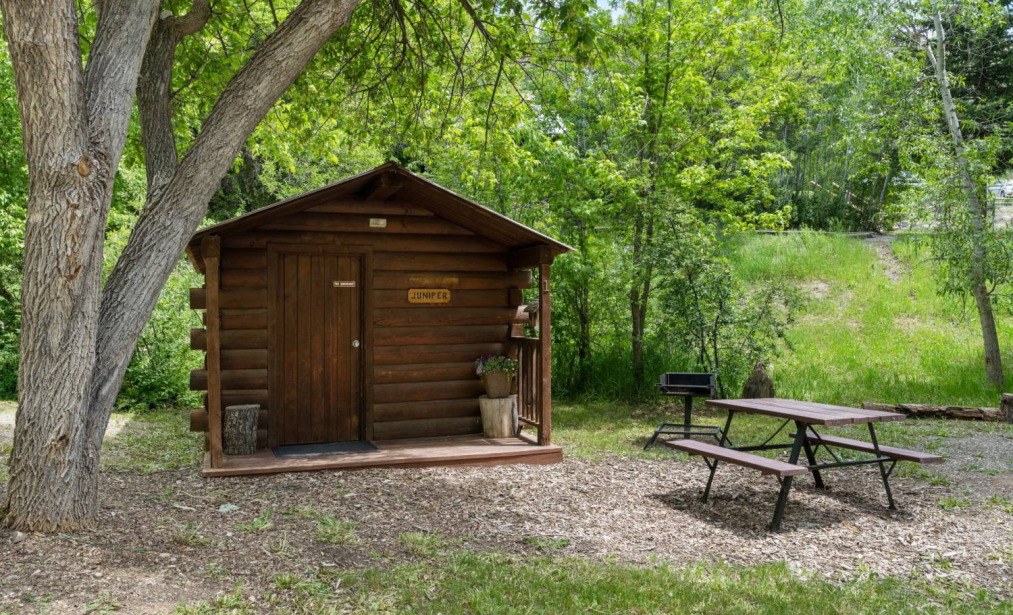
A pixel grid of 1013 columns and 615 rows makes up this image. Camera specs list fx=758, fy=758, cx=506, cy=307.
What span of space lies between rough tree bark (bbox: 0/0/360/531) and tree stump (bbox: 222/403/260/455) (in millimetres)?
2564

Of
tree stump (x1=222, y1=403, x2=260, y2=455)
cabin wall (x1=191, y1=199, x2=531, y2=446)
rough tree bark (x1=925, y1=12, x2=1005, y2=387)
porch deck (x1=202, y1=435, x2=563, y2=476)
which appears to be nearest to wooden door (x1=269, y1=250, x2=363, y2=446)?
cabin wall (x1=191, y1=199, x2=531, y2=446)

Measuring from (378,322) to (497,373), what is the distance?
138cm

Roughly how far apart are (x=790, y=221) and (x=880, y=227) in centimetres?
250

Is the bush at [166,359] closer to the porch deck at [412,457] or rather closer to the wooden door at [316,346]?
the wooden door at [316,346]

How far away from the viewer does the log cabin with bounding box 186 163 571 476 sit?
749cm

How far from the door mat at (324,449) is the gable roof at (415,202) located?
2.14m

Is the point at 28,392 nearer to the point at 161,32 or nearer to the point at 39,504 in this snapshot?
the point at 39,504

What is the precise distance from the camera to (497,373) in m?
8.13


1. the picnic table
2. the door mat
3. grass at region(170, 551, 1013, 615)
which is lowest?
grass at region(170, 551, 1013, 615)

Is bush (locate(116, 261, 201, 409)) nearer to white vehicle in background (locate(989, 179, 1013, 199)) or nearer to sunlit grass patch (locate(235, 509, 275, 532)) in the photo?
sunlit grass patch (locate(235, 509, 275, 532))

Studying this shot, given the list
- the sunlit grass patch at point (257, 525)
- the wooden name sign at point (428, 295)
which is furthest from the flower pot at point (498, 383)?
the sunlit grass patch at point (257, 525)

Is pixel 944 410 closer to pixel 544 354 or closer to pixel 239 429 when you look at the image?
pixel 544 354

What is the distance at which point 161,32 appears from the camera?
6809mm

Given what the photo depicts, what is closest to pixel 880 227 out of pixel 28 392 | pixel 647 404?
pixel 647 404
